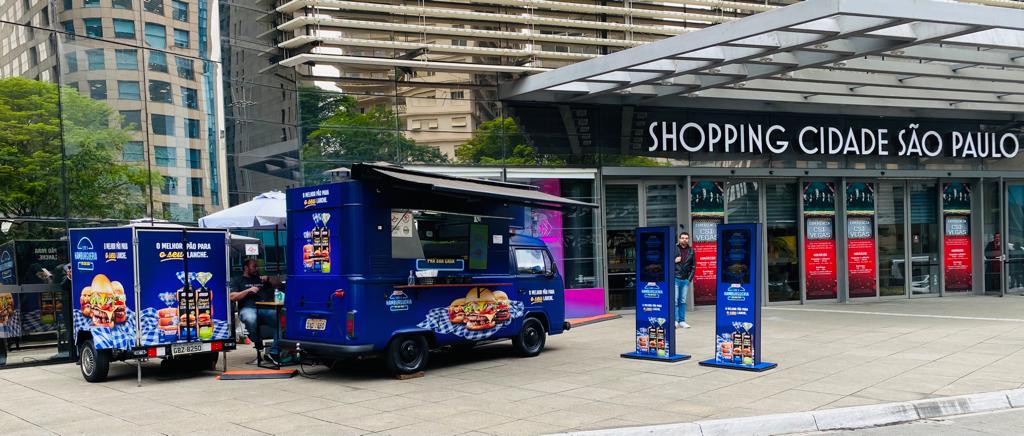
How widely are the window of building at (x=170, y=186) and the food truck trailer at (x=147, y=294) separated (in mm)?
5209

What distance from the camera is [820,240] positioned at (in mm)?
20391

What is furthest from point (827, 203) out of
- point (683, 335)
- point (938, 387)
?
point (938, 387)

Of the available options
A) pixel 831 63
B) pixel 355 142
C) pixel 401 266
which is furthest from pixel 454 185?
pixel 831 63

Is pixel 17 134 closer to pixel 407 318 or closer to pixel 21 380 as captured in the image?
pixel 21 380

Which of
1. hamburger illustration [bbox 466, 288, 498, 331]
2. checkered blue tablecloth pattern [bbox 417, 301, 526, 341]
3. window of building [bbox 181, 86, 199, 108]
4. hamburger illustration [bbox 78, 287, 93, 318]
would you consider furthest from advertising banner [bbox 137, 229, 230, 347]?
window of building [bbox 181, 86, 199, 108]

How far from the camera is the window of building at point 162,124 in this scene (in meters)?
16.0

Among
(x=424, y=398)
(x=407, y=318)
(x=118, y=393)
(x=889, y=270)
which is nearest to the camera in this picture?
(x=424, y=398)

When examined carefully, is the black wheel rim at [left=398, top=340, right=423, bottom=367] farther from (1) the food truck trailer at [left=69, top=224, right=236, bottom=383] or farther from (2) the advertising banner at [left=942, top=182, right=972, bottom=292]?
(2) the advertising banner at [left=942, top=182, right=972, bottom=292]

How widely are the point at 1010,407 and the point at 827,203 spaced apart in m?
12.4

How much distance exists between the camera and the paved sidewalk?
8102mm

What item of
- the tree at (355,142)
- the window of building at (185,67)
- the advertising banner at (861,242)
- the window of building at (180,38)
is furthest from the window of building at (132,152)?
the advertising banner at (861,242)

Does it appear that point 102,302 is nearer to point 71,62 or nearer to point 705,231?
point 71,62

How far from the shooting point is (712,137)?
19000 mm

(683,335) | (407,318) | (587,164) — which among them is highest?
(587,164)
